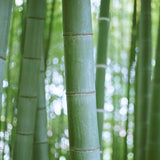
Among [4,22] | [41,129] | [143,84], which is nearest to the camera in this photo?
[4,22]

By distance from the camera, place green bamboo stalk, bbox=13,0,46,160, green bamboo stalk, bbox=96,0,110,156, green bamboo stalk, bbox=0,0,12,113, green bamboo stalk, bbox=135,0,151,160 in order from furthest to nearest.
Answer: green bamboo stalk, bbox=135,0,151,160
green bamboo stalk, bbox=96,0,110,156
green bamboo stalk, bbox=13,0,46,160
green bamboo stalk, bbox=0,0,12,113

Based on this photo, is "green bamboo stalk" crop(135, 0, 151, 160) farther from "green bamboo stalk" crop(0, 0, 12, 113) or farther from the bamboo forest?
"green bamboo stalk" crop(0, 0, 12, 113)

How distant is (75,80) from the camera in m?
0.90

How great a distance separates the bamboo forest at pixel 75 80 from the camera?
0.90 m

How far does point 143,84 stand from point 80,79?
34.5 inches

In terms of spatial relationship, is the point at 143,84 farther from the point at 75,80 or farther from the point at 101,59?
the point at 75,80

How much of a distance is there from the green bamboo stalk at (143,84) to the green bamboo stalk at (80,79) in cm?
82

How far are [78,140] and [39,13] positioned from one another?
642 mm

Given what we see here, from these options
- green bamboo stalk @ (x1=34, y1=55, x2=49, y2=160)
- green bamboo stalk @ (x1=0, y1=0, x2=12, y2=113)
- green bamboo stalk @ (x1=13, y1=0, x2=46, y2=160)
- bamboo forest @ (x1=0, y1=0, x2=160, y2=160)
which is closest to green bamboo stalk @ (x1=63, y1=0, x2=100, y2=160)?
bamboo forest @ (x1=0, y1=0, x2=160, y2=160)

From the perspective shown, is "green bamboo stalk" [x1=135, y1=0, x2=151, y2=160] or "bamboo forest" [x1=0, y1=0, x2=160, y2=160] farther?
"green bamboo stalk" [x1=135, y1=0, x2=151, y2=160]

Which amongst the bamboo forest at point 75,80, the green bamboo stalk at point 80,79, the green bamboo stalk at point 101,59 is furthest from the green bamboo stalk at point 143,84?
the green bamboo stalk at point 80,79

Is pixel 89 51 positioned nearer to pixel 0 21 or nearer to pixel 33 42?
pixel 0 21

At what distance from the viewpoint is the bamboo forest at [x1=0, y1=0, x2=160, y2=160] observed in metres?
0.90

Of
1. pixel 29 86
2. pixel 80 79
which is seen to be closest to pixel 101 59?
pixel 29 86
